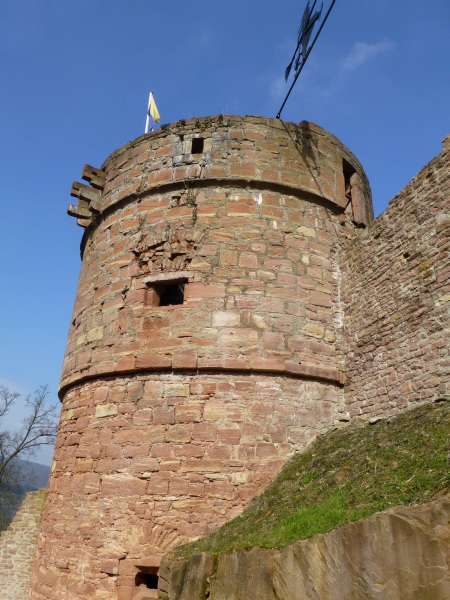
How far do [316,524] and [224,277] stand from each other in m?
3.83

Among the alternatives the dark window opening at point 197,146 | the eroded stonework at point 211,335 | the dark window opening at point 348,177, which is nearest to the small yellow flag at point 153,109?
the eroded stonework at point 211,335

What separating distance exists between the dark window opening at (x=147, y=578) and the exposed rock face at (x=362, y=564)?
83.8 inches

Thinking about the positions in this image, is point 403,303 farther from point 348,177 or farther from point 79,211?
point 79,211

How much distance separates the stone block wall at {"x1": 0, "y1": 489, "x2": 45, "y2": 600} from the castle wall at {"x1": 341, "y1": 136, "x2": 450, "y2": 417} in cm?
604

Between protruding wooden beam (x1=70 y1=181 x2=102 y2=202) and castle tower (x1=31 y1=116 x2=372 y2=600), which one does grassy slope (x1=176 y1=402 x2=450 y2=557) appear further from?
protruding wooden beam (x1=70 y1=181 x2=102 y2=202)

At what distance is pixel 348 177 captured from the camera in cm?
888

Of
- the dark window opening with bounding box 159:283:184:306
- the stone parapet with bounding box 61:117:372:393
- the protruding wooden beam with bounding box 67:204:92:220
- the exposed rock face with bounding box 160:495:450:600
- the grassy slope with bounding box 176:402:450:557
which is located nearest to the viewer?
the exposed rock face with bounding box 160:495:450:600

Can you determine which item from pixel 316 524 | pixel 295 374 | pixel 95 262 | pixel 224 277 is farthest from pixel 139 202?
pixel 316 524

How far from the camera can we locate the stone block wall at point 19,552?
8.81m

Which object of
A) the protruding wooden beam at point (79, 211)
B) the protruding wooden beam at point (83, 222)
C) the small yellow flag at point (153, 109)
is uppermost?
the small yellow flag at point (153, 109)

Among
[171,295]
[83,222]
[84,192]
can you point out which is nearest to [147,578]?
[171,295]

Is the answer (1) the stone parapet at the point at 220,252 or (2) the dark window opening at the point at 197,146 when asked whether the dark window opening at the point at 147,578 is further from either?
(2) the dark window opening at the point at 197,146

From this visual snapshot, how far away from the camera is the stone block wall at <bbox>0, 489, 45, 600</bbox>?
8812 mm

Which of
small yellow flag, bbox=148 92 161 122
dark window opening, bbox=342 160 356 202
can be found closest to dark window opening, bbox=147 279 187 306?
dark window opening, bbox=342 160 356 202
